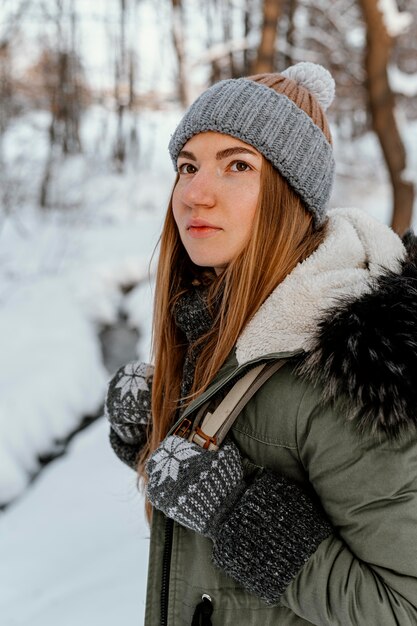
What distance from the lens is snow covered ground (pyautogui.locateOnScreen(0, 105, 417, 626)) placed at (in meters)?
2.72

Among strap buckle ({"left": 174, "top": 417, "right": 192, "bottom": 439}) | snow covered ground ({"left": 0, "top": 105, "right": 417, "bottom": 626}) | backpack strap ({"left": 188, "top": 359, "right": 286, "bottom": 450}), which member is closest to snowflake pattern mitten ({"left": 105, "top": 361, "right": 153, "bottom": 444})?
strap buckle ({"left": 174, "top": 417, "right": 192, "bottom": 439})

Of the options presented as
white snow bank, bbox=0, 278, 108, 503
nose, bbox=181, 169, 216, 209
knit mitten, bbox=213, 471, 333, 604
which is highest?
nose, bbox=181, 169, 216, 209

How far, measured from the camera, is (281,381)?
1.19m

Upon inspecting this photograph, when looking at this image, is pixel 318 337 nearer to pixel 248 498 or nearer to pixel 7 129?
pixel 248 498

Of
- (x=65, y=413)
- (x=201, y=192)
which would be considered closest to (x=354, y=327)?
(x=201, y=192)

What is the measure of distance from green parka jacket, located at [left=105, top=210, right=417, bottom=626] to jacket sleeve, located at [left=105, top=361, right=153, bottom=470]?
0.44 metres

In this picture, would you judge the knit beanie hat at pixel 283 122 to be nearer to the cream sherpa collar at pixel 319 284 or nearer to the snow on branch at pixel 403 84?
the cream sherpa collar at pixel 319 284

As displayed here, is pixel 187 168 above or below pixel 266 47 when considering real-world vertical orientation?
below

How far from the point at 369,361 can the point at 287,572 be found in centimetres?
43

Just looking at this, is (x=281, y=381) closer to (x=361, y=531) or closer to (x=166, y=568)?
(x=361, y=531)

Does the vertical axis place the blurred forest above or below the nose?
above

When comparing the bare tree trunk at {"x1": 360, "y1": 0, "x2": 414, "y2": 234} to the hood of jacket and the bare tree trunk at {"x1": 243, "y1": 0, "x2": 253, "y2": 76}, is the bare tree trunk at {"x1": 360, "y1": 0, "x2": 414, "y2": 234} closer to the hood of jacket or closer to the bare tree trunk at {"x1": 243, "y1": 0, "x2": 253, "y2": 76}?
the hood of jacket

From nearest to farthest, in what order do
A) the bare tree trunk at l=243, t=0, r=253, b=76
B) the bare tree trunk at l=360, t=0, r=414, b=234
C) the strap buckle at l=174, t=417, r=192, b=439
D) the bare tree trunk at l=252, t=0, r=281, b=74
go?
1. the strap buckle at l=174, t=417, r=192, b=439
2. the bare tree trunk at l=360, t=0, r=414, b=234
3. the bare tree trunk at l=252, t=0, r=281, b=74
4. the bare tree trunk at l=243, t=0, r=253, b=76

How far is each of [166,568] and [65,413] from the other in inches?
142
